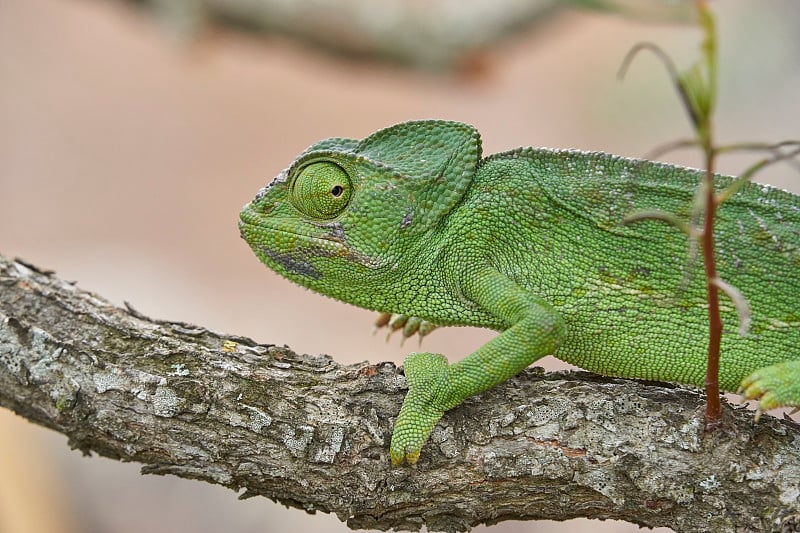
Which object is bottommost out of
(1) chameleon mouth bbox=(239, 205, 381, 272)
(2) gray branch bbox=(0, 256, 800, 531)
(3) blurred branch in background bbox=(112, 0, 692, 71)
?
(2) gray branch bbox=(0, 256, 800, 531)

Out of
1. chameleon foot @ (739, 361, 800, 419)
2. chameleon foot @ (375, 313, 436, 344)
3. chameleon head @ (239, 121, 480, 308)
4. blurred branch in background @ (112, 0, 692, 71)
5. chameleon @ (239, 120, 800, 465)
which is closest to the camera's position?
chameleon foot @ (739, 361, 800, 419)

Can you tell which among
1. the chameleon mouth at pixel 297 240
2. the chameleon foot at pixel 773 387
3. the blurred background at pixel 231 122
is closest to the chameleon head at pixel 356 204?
the chameleon mouth at pixel 297 240

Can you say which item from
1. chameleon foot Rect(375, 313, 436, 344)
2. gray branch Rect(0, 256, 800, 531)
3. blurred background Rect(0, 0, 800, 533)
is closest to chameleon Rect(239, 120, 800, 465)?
gray branch Rect(0, 256, 800, 531)

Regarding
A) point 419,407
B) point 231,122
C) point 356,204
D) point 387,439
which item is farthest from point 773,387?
point 231,122

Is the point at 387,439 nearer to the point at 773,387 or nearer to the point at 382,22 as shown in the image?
the point at 773,387

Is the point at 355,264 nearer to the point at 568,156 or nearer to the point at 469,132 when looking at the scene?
the point at 469,132

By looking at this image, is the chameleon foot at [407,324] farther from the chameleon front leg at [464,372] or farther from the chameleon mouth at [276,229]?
the chameleon front leg at [464,372]

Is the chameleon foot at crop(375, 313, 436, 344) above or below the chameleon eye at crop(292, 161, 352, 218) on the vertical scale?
below

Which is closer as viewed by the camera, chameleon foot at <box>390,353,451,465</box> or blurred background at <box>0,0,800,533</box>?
chameleon foot at <box>390,353,451,465</box>

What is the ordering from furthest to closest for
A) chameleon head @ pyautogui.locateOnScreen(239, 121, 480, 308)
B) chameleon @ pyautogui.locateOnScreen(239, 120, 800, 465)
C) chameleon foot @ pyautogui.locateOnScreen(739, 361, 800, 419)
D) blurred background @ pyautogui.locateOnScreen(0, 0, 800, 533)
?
blurred background @ pyautogui.locateOnScreen(0, 0, 800, 533)
chameleon head @ pyautogui.locateOnScreen(239, 121, 480, 308)
chameleon @ pyautogui.locateOnScreen(239, 120, 800, 465)
chameleon foot @ pyautogui.locateOnScreen(739, 361, 800, 419)

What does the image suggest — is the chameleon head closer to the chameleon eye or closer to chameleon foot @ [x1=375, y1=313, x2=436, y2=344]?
the chameleon eye
